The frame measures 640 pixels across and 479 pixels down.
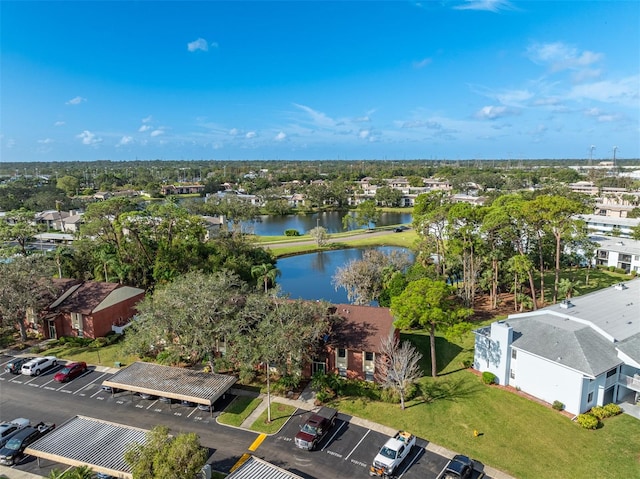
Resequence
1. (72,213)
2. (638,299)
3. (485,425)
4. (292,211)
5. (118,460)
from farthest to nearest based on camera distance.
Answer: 1. (292,211)
2. (72,213)
3. (638,299)
4. (485,425)
5. (118,460)

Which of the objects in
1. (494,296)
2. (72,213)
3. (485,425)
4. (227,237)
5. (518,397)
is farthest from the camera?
(72,213)

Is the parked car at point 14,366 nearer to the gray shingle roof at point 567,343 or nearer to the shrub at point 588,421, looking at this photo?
the gray shingle roof at point 567,343

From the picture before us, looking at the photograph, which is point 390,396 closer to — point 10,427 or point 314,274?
point 10,427

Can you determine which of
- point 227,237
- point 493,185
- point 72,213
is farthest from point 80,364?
point 493,185

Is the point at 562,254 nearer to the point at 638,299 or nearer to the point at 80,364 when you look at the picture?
the point at 638,299

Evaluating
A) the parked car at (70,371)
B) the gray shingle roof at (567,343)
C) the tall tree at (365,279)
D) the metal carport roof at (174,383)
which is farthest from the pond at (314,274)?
the gray shingle roof at (567,343)

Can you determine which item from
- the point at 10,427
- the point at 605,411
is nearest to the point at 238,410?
the point at 10,427

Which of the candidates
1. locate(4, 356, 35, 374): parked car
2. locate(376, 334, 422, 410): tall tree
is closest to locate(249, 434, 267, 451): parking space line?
locate(376, 334, 422, 410): tall tree
